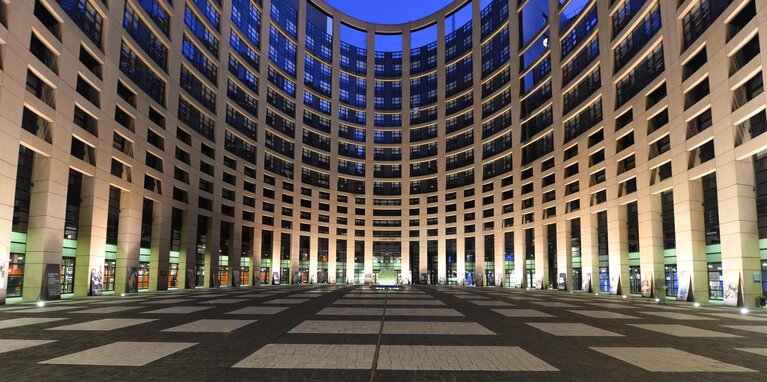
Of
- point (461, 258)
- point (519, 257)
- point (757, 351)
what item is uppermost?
point (519, 257)

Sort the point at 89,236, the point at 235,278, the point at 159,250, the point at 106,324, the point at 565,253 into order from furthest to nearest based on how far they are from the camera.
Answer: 1. the point at 235,278
2. the point at 565,253
3. the point at 159,250
4. the point at 89,236
5. the point at 106,324

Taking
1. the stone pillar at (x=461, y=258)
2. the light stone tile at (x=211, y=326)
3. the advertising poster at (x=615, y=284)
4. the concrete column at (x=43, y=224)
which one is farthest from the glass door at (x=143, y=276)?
the stone pillar at (x=461, y=258)

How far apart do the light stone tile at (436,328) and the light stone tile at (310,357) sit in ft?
12.9

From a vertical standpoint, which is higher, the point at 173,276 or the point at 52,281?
the point at 52,281

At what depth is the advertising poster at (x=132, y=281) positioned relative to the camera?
46.3m

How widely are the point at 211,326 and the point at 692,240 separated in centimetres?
4026

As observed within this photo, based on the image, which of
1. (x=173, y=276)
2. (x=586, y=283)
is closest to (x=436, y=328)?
(x=586, y=283)

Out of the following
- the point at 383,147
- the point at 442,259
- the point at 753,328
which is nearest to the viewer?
the point at 753,328

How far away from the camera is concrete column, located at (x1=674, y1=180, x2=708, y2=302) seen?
39719 mm

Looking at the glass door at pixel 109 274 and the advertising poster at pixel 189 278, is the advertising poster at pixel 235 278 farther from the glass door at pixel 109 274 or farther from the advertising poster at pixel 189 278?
the glass door at pixel 109 274

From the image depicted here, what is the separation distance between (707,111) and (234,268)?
209 ft

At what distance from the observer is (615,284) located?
52688 mm

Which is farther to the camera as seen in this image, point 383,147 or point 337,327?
point 383,147

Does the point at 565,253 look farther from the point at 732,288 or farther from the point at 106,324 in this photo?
the point at 106,324
